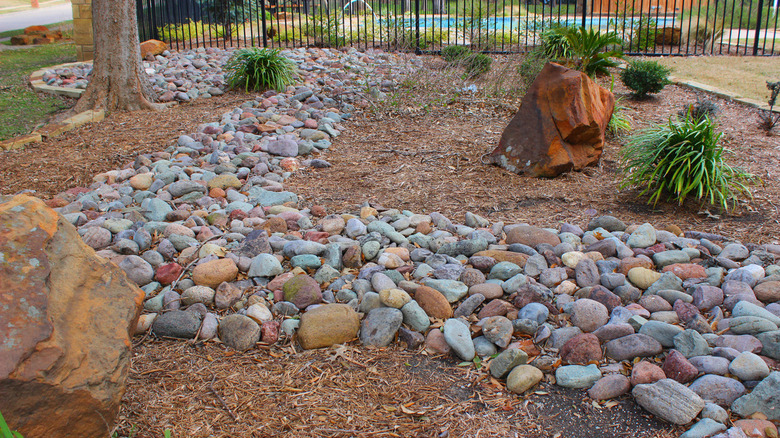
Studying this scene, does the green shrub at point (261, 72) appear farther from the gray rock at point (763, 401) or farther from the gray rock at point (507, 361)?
the gray rock at point (763, 401)

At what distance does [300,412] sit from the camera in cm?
221

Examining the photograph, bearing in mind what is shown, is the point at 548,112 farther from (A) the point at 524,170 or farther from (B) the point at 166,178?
(B) the point at 166,178

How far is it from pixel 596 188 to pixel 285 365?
321 centimetres

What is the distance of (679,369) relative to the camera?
2270 mm

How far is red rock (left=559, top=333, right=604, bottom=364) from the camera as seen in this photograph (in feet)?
7.99

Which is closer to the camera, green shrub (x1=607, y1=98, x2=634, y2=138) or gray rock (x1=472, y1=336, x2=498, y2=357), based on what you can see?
gray rock (x1=472, y1=336, x2=498, y2=357)

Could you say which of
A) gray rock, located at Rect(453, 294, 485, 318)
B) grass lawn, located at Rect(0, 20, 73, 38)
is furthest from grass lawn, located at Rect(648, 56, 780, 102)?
grass lawn, located at Rect(0, 20, 73, 38)

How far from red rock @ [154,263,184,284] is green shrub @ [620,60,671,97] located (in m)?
6.70

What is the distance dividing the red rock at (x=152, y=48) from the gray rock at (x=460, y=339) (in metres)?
9.12

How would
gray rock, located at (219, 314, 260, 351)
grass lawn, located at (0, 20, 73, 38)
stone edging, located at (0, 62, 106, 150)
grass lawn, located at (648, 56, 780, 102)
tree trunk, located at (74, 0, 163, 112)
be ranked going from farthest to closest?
grass lawn, located at (0, 20, 73, 38), grass lawn, located at (648, 56, 780, 102), tree trunk, located at (74, 0, 163, 112), stone edging, located at (0, 62, 106, 150), gray rock, located at (219, 314, 260, 351)

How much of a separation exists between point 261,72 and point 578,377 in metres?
6.31

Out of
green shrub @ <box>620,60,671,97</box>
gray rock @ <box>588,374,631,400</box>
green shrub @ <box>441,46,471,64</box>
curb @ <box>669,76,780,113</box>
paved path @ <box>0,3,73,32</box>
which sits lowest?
gray rock @ <box>588,374,631,400</box>

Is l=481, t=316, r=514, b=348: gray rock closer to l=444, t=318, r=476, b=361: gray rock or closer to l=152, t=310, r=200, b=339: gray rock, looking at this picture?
l=444, t=318, r=476, b=361: gray rock

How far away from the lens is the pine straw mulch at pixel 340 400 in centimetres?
212
